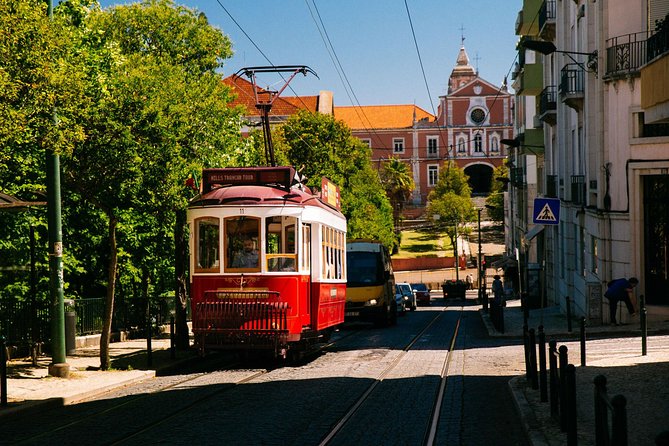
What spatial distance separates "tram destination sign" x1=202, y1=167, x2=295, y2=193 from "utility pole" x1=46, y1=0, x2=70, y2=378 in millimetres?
2908

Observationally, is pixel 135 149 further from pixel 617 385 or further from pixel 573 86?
pixel 573 86

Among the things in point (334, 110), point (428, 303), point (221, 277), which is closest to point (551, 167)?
point (428, 303)

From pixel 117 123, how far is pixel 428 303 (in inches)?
1814

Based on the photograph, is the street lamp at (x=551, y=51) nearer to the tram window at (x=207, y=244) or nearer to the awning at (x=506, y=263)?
the tram window at (x=207, y=244)

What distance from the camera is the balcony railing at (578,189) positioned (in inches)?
1244

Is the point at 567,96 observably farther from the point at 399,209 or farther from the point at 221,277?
the point at 399,209

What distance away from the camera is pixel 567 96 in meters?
30.4

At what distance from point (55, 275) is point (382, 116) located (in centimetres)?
12205

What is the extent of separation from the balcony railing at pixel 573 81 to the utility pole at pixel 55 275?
58.9 feet

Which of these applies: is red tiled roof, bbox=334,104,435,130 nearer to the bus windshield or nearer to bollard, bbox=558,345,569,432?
the bus windshield

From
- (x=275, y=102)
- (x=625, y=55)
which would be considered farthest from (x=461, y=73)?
(x=625, y=55)

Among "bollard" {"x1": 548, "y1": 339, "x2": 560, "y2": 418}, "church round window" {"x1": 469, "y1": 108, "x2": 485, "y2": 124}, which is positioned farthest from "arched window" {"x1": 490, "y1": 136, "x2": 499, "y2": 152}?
"bollard" {"x1": 548, "y1": 339, "x2": 560, "y2": 418}

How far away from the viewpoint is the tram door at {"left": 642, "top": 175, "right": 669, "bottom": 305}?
25344 millimetres

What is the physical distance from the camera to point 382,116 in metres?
138
